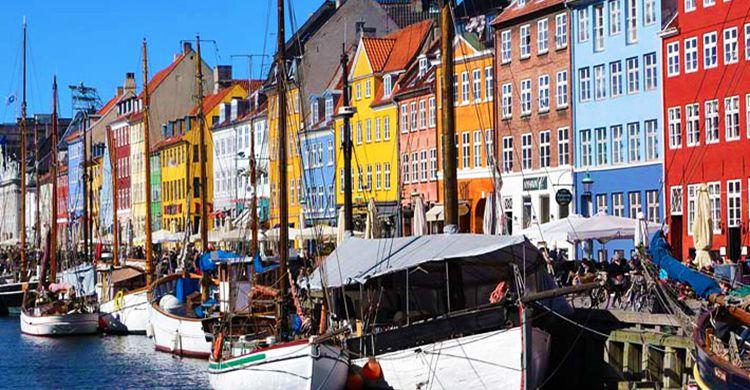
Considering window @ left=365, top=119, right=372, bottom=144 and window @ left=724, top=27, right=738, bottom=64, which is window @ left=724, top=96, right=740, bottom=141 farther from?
window @ left=365, top=119, right=372, bottom=144

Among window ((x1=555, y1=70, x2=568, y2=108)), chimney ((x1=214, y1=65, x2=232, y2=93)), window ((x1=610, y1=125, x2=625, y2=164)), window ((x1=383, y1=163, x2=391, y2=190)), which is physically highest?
chimney ((x1=214, y1=65, x2=232, y2=93))

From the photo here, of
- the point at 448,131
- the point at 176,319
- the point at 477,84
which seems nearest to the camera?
the point at 448,131

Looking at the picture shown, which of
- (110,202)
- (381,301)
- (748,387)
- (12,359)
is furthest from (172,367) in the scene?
(110,202)

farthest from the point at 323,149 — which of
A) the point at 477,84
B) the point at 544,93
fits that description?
the point at 544,93

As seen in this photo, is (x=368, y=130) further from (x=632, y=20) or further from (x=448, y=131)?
(x=448, y=131)

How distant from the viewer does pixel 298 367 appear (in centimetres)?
3369

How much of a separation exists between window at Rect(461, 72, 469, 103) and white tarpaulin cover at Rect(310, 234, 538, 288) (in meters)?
37.2

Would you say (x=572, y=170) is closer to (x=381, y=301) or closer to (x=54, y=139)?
(x=54, y=139)

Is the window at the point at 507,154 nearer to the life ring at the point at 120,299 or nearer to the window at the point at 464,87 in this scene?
the window at the point at 464,87

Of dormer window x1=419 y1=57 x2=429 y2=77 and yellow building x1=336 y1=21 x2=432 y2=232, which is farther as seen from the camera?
yellow building x1=336 y1=21 x2=432 y2=232

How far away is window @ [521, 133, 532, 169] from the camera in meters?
68.9

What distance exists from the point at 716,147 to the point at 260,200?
4943 cm

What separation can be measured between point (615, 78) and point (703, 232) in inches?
873

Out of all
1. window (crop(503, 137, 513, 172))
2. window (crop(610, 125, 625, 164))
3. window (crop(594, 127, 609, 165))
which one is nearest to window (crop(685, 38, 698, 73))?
window (crop(610, 125, 625, 164))
